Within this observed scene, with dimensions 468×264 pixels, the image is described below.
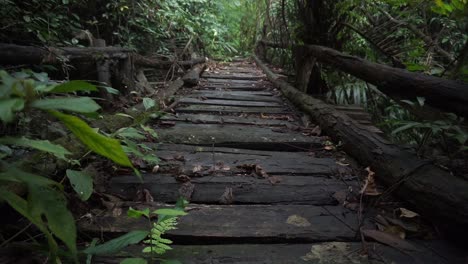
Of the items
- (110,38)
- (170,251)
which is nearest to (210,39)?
(110,38)

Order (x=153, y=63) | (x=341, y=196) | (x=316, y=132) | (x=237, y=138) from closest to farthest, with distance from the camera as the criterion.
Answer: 1. (x=341, y=196)
2. (x=237, y=138)
3. (x=316, y=132)
4. (x=153, y=63)

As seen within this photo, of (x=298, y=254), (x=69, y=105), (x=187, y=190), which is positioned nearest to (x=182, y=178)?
(x=187, y=190)

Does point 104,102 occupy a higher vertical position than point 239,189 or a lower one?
higher

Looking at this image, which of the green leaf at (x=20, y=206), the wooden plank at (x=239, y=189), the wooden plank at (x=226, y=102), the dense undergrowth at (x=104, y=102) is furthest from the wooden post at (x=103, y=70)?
the green leaf at (x=20, y=206)

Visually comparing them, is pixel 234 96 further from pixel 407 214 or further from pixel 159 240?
pixel 159 240

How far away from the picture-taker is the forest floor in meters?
1.36

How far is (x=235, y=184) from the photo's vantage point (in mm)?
1970

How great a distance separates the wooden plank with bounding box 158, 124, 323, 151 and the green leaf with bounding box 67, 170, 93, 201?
56.7 inches

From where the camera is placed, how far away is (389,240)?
4.71 ft

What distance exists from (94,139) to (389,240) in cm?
128

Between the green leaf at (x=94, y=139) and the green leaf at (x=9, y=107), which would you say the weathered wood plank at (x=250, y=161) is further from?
the green leaf at (x=9, y=107)

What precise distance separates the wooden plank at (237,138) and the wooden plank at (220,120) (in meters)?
0.26

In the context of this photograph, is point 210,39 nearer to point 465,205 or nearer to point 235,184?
point 235,184

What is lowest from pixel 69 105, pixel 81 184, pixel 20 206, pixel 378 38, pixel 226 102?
pixel 226 102
